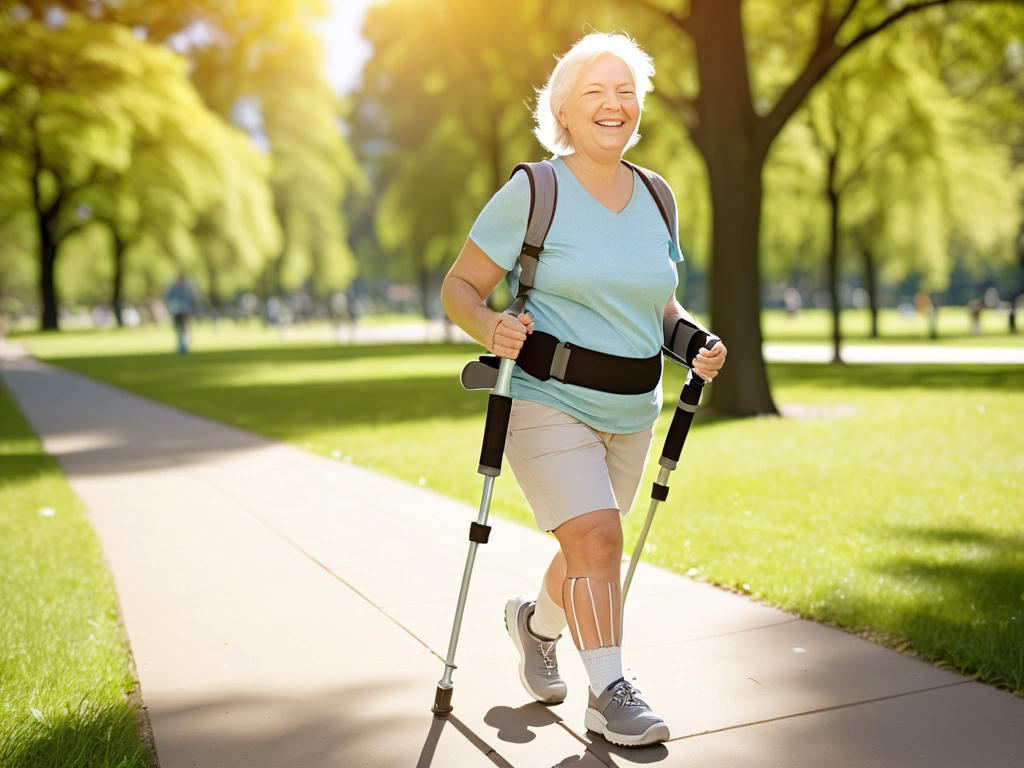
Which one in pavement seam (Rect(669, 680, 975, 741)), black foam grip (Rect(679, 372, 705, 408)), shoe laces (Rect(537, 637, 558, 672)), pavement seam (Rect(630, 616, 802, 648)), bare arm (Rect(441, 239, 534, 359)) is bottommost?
pavement seam (Rect(630, 616, 802, 648))

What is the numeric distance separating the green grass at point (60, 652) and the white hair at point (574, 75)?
2243 mm

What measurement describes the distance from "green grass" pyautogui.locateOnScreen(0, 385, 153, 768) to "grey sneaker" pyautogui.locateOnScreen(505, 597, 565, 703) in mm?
1187

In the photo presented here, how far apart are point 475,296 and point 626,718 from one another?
1.31m

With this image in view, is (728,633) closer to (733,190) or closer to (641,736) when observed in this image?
(641,736)

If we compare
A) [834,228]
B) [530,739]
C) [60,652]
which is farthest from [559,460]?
[834,228]

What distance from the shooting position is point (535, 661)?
371 cm

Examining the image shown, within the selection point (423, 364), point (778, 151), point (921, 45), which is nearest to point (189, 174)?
point (423, 364)

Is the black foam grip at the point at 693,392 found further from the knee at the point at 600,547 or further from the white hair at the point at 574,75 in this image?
the white hair at the point at 574,75

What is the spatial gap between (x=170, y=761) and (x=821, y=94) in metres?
18.9

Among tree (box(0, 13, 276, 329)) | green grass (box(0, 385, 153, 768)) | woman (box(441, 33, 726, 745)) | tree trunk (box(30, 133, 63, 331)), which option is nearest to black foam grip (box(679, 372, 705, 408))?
woman (box(441, 33, 726, 745))

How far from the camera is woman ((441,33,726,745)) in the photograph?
3268 millimetres

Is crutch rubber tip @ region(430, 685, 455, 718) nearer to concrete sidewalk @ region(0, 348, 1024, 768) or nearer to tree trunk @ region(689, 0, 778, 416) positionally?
concrete sidewalk @ region(0, 348, 1024, 768)

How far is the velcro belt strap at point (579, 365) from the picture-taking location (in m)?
3.31

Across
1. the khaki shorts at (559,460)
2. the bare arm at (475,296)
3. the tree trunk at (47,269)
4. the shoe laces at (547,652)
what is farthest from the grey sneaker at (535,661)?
the tree trunk at (47,269)
